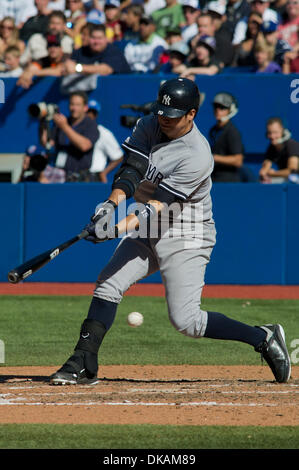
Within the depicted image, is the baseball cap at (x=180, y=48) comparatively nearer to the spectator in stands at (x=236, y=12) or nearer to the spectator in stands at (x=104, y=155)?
the spectator in stands at (x=236, y=12)

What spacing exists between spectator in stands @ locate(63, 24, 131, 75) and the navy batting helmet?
7158 mm

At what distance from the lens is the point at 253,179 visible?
495 inches

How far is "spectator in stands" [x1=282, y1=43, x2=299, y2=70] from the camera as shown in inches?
515

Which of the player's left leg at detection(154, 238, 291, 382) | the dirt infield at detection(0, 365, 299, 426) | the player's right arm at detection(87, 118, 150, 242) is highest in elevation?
the player's right arm at detection(87, 118, 150, 242)

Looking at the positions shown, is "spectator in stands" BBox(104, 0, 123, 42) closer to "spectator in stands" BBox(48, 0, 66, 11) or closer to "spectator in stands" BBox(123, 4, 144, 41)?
"spectator in stands" BBox(123, 4, 144, 41)

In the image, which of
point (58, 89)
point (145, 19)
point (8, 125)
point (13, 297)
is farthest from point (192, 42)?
point (13, 297)

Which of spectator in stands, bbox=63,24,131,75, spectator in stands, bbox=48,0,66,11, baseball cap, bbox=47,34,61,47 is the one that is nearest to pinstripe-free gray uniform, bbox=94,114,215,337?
spectator in stands, bbox=63,24,131,75

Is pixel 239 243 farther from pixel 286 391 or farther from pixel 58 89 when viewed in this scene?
pixel 286 391

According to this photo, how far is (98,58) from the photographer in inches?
521

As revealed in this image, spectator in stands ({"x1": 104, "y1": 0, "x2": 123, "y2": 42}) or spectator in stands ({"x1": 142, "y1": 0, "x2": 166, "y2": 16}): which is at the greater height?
spectator in stands ({"x1": 142, "y1": 0, "x2": 166, "y2": 16})

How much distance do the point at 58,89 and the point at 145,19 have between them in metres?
1.80

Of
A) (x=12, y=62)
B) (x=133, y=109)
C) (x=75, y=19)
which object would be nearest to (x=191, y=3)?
(x=75, y=19)

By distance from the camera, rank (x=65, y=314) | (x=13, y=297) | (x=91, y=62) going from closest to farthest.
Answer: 1. (x=65, y=314)
2. (x=13, y=297)
3. (x=91, y=62)
